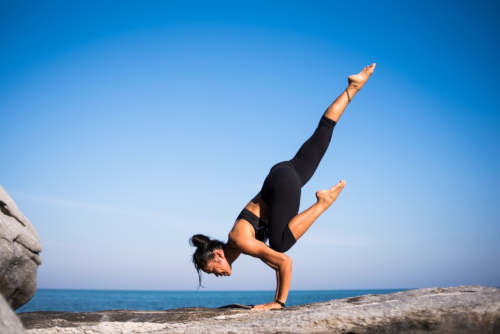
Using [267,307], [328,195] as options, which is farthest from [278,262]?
[328,195]

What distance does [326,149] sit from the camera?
18.4 ft

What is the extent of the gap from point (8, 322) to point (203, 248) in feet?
8.99

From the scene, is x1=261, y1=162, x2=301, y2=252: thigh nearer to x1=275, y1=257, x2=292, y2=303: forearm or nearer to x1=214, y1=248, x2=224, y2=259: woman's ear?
x1=275, y1=257, x2=292, y2=303: forearm

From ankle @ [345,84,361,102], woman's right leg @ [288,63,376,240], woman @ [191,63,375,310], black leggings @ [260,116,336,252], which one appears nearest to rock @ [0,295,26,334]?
woman @ [191,63,375,310]

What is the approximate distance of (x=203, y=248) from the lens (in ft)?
15.7

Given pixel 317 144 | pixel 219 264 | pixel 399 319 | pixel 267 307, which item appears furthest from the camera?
pixel 317 144

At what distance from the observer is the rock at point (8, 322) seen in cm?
207

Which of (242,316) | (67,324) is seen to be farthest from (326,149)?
(67,324)

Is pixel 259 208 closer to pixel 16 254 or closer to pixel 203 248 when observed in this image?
pixel 203 248

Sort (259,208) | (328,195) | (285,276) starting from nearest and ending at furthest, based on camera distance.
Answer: (285,276)
(259,208)
(328,195)

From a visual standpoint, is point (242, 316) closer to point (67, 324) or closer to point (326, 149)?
point (67, 324)

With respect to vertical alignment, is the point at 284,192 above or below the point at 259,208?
above

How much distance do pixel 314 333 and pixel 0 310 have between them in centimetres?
183

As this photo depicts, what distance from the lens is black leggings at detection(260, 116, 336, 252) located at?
485 centimetres
